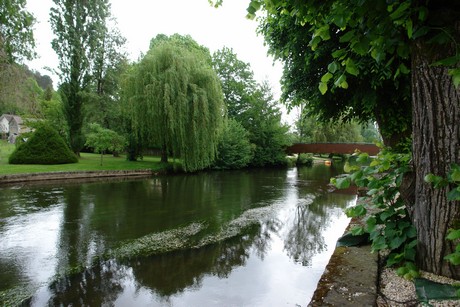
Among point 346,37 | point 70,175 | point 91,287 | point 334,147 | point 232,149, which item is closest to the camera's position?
point 346,37

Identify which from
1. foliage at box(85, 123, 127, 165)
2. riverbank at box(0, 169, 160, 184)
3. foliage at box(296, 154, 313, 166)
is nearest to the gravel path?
riverbank at box(0, 169, 160, 184)

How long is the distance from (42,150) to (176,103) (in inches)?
364

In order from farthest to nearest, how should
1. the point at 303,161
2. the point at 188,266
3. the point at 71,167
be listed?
1. the point at 303,161
2. the point at 71,167
3. the point at 188,266

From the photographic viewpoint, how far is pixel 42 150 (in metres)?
19.3

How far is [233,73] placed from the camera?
33.7m

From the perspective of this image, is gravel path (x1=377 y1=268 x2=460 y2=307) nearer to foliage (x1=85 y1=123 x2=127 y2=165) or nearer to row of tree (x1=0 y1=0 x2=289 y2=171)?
row of tree (x1=0 y1=0 x2=289 y2=171)

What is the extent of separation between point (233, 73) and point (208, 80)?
47.5 ft

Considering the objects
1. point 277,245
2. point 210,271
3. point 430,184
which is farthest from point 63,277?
point 430,184

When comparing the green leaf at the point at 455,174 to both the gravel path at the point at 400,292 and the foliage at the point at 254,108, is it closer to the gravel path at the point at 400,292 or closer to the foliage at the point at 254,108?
the gravel path at the point at 400,292

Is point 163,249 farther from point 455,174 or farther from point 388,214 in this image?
point 455,174

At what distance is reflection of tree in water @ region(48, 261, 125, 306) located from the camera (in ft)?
13.7

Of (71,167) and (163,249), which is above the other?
(71,167)

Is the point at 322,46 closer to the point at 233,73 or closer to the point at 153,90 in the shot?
the point at 153,90

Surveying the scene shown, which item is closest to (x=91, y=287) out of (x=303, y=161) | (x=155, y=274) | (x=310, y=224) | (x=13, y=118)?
(x=155, y=274)
